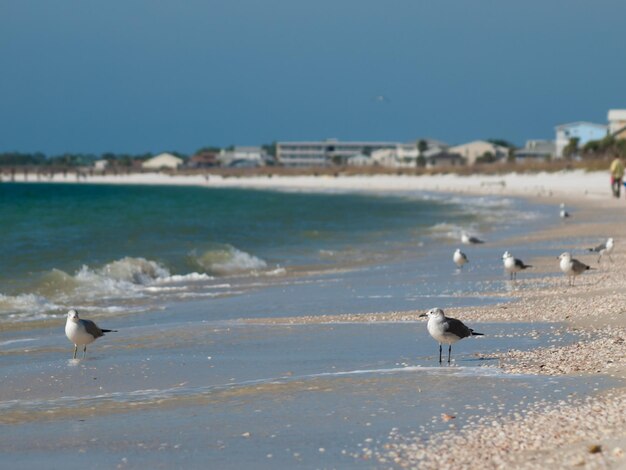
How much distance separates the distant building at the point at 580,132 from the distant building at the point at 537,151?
3.13m

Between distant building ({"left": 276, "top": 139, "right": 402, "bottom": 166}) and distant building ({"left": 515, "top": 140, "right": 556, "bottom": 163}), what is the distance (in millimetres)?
39666

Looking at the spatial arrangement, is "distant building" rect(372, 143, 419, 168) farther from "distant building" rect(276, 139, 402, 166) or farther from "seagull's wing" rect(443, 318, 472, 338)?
"seagull's wing" rect(443, 318, 472, 338)

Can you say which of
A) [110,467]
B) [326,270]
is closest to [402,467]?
[110,467]

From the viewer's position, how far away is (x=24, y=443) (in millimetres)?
7520

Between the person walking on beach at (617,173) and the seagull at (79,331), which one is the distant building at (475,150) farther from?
the seagull at (79,331)

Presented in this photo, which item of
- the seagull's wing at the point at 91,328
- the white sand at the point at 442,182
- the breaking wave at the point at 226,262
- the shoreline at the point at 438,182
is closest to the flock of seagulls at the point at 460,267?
the seagull's wing at the point at 91,328

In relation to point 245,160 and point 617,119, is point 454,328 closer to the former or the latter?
point 617,119

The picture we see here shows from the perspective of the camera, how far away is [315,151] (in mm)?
186500

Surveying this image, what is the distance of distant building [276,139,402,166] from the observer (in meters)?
186

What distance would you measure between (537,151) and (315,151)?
180ft

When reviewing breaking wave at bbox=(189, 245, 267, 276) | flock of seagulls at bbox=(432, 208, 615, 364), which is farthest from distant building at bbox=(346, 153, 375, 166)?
flock of seagulls at bbox=(432, 208, 615, 364)

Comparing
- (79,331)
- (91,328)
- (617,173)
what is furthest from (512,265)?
(617,173)

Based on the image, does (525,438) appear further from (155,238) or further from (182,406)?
(155,238)

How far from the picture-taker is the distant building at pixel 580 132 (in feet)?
400
